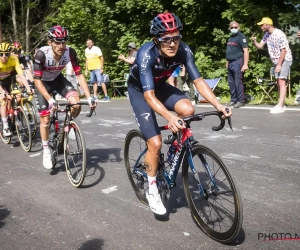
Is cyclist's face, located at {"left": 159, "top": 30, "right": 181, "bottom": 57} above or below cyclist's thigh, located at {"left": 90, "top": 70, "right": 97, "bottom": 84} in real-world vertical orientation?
above

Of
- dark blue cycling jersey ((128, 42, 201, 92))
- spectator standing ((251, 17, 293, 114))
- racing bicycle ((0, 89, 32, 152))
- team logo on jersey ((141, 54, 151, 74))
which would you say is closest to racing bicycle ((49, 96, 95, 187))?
dark blue cycling jersey ((128, 42, 201, 92))

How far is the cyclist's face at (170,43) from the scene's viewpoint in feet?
12.0

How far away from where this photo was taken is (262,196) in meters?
4.33

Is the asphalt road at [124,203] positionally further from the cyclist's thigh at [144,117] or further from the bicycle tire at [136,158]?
the cyclist's thigh at [144,117]

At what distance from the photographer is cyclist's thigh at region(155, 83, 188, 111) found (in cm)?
409

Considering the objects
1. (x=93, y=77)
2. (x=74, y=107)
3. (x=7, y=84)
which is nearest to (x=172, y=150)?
(x=74, y=107)

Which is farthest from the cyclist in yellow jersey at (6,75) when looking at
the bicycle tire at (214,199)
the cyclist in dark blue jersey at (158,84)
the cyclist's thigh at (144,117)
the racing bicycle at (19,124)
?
the bicycle tire at (214,199)

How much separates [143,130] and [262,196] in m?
1.57

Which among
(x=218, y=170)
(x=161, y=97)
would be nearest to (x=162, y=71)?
(x=161, y=97)

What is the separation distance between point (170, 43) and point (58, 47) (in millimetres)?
2233

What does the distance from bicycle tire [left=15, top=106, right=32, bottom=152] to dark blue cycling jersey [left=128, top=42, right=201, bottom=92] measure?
13.6 ft

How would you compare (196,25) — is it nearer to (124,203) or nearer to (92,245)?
(124,203)

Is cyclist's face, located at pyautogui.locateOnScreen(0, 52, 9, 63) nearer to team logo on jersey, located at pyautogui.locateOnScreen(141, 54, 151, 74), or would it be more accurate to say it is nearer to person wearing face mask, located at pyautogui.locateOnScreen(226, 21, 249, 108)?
team logo on jersey, located at pyautogui.locateOnScreen(141, 54, 151, 74)

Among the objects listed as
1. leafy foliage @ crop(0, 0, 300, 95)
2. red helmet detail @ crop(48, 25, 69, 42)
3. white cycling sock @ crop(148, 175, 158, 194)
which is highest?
leafy foliage @ crop(0, 0, 300, 95)
